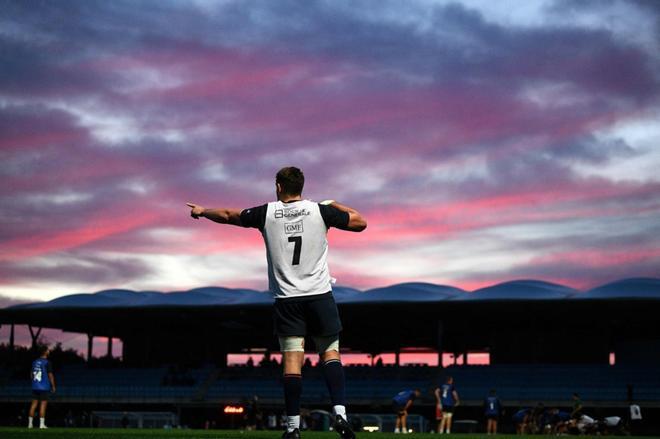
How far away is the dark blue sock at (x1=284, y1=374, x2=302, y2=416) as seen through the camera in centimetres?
727

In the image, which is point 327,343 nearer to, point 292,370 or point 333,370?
point 333,370

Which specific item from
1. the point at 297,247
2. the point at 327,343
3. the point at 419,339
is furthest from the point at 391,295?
the point at 297,247

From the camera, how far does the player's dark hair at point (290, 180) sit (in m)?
7.39

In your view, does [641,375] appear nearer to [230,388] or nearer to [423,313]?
[423,313]

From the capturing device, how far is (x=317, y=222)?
288 inches

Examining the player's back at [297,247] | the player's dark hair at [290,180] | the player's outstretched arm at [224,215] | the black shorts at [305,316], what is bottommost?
the black shorts at [305,316]

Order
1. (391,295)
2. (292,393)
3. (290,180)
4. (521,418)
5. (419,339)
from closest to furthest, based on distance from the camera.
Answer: (292,393) → (290,180) → (521,418) → (391,295) → (419,339)

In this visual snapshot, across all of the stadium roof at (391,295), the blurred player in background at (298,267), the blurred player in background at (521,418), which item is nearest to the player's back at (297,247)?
the blurred player in background at (298,267)

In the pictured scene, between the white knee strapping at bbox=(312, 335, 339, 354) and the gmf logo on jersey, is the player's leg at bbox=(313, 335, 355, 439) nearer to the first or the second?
the white knee strapping at bbox=(312, 335, 339, 354)

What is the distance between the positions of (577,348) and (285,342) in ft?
165

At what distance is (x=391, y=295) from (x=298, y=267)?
1659 inches

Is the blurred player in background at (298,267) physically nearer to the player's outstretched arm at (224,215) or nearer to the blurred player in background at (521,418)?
the player's outstretched arm at (224,215)

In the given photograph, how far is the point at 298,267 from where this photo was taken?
7.31 meters

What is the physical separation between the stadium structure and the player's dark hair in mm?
38562
